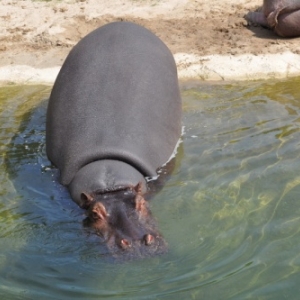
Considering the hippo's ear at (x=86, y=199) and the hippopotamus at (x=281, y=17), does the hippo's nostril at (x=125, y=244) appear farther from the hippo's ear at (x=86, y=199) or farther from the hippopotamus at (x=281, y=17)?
the hippopotamus at (x=281, y=17)

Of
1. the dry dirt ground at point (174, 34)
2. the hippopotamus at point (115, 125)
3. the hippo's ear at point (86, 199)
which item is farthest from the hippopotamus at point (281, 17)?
the hippo's ear at point (86, 199)

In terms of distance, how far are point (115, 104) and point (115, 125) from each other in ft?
0.73

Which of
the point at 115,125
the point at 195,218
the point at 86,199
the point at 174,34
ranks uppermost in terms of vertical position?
the point at 115,125

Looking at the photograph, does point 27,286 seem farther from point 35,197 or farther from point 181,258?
point 35,197

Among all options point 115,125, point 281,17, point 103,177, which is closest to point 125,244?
point 103,177

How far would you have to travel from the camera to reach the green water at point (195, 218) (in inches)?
169

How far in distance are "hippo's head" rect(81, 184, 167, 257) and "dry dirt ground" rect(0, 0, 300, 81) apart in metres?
3.29

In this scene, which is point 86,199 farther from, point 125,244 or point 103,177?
point 125,244

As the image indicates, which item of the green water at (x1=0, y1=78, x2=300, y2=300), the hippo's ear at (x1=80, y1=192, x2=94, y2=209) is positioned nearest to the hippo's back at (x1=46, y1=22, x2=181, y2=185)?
the green water at (x1=0, y1=78, x2=300, y2=300)

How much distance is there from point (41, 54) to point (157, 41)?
263cm

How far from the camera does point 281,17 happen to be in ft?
28.8

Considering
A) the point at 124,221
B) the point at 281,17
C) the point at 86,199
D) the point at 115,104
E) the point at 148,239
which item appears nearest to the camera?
the point at 148,239

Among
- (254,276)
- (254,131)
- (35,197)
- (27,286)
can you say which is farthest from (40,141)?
(254,276)

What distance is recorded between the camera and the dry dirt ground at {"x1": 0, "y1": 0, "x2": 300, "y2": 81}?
26.5 feet
